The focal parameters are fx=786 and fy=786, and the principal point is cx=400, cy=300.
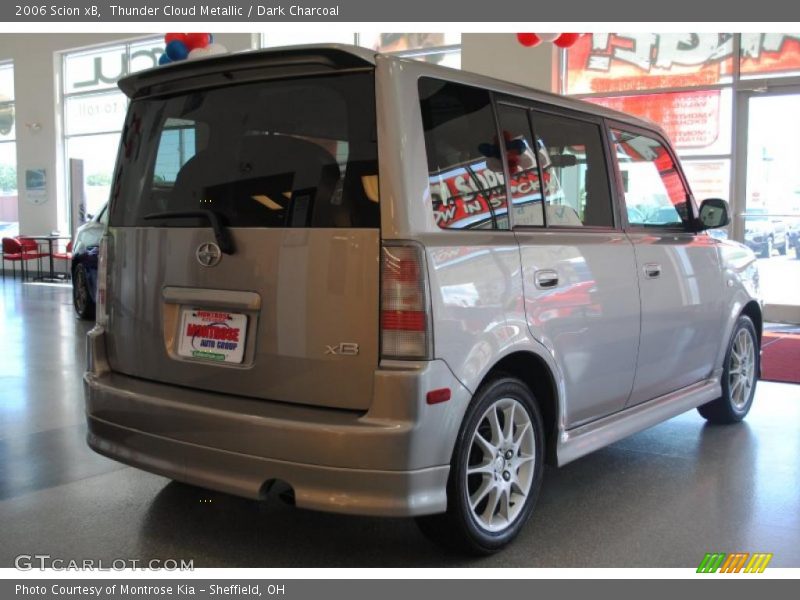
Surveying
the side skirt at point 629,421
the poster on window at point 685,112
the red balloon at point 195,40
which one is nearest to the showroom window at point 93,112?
the red balloon at point 195,40

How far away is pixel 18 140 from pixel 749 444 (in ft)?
54.0

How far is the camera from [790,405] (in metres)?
5.11

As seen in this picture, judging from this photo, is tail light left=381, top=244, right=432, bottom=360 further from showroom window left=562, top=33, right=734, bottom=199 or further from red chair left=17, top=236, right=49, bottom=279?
red chair left=17, top=236, right=49, bottom=279

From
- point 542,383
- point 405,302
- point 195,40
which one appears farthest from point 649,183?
point 195,40

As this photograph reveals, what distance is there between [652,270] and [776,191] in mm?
7271

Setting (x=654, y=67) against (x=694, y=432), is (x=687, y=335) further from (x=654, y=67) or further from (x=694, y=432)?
(x=654, y=67)

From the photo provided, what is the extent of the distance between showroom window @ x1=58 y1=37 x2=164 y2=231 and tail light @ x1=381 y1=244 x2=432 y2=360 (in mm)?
14555

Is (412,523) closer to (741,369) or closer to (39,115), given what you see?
(741,369)

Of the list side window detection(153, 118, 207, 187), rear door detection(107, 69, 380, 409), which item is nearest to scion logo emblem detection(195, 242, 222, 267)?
rear door detection(107, 69, 380, 409)

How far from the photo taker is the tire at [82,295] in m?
8.97

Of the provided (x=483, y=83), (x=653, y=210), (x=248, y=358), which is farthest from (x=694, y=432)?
(x=248, y=358)

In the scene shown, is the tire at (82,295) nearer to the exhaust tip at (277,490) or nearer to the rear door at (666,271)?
the rear door at (666,271)

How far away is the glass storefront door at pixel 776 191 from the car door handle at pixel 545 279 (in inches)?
308

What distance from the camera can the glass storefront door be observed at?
9.65 meters
